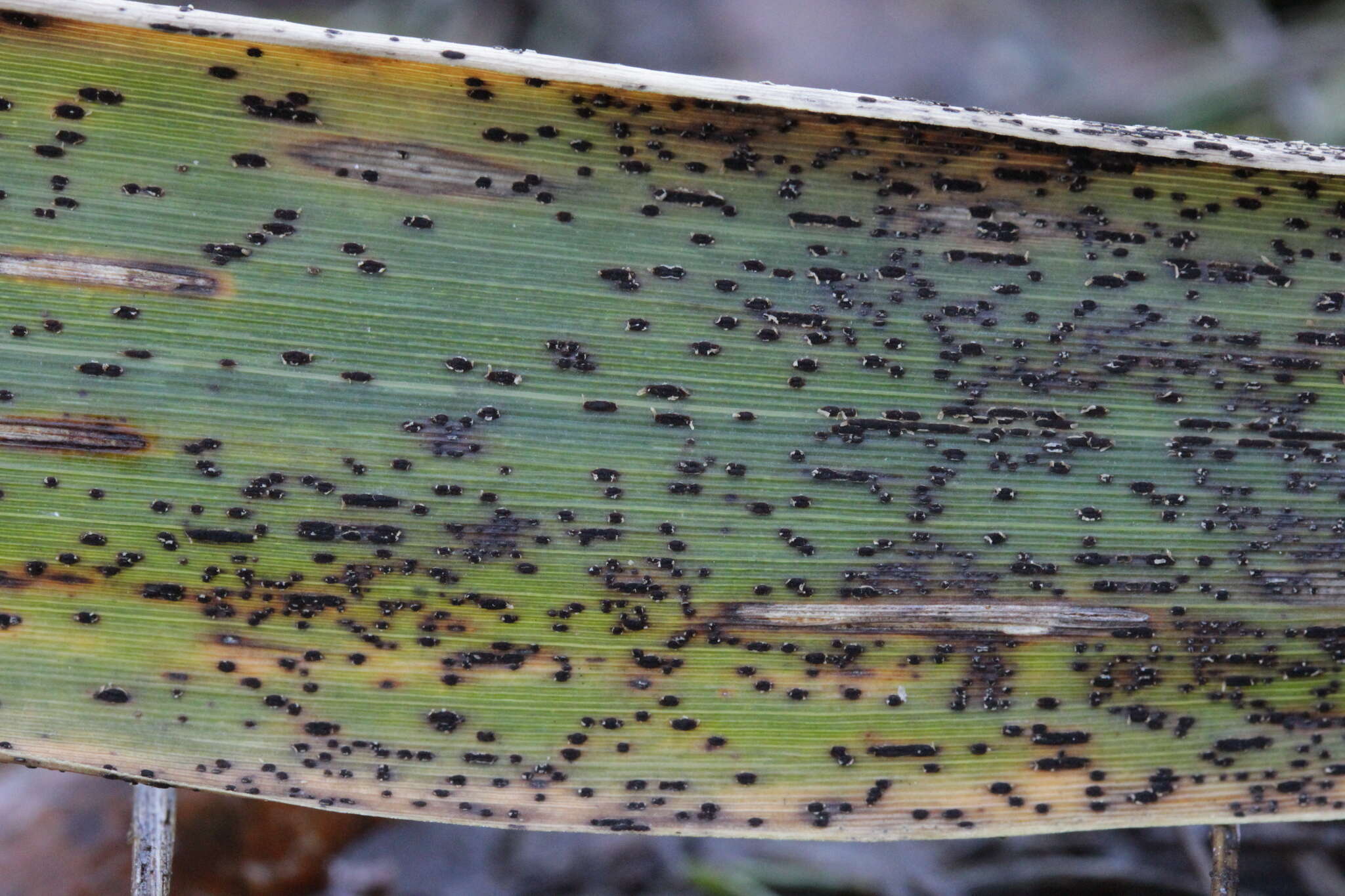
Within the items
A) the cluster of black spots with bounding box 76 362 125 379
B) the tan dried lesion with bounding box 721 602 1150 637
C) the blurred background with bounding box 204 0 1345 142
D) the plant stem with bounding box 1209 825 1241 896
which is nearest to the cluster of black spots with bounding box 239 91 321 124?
the cluster of black spots with bounding box 76 362 125 379

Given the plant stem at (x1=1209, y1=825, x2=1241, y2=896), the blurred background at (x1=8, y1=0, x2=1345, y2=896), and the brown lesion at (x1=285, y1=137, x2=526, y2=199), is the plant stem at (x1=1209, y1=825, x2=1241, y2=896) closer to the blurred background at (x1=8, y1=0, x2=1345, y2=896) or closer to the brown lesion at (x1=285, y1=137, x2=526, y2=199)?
the blurred background at (x1=8, y1=0, x2=1345, y2=896)

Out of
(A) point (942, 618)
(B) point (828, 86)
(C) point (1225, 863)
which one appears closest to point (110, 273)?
(A) point (942, 618)

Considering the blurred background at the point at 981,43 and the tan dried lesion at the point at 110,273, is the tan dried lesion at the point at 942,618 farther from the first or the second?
the blurred background at the point at 981,43

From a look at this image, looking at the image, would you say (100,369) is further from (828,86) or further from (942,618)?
(828,86)

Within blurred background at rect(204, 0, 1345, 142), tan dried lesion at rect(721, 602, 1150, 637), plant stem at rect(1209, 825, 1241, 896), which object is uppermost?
blurred background at rect(204, 0, 1345, 142)

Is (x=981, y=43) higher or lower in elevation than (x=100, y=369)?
higher

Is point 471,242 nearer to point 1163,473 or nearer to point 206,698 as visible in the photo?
point 206,698
